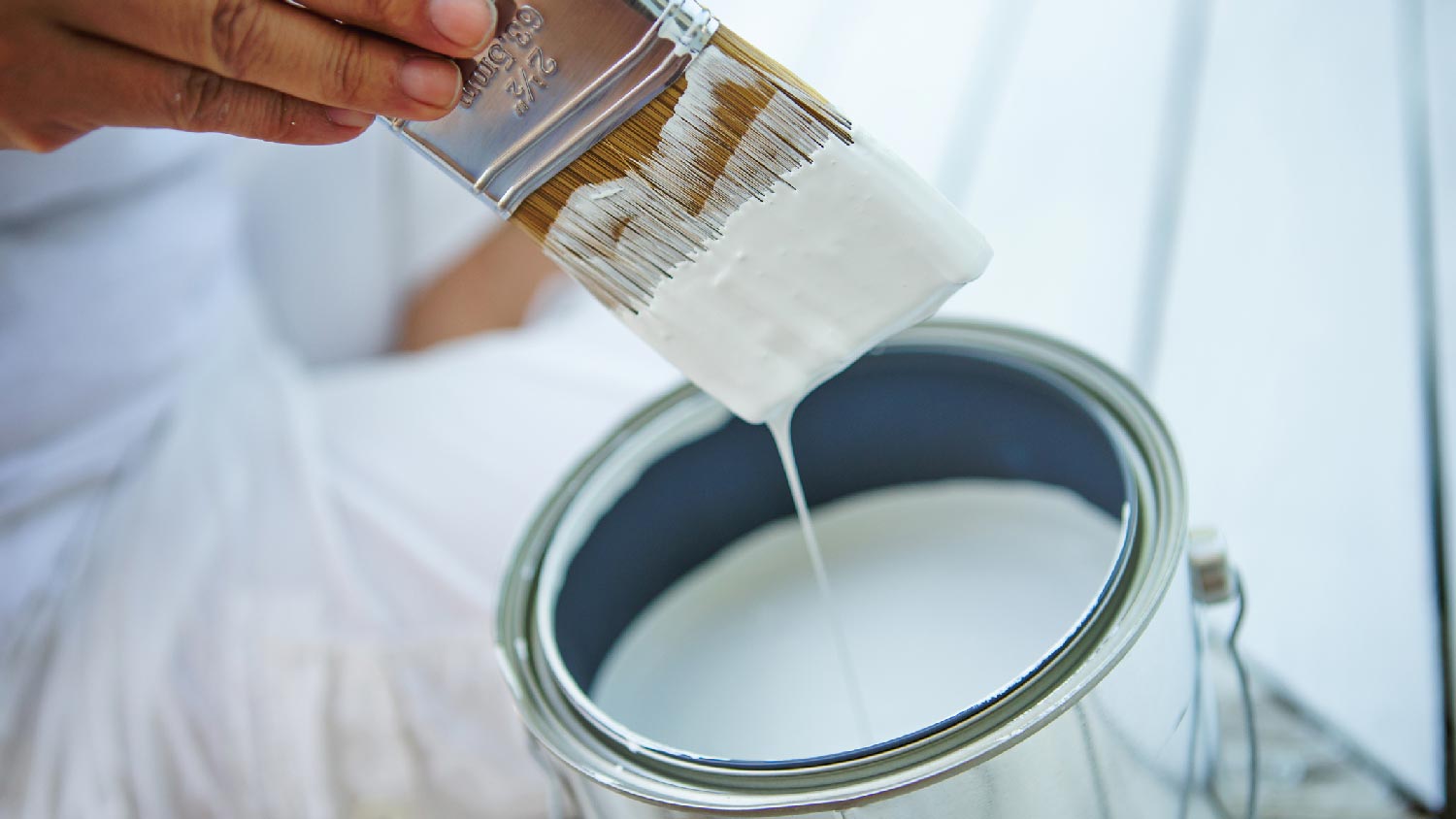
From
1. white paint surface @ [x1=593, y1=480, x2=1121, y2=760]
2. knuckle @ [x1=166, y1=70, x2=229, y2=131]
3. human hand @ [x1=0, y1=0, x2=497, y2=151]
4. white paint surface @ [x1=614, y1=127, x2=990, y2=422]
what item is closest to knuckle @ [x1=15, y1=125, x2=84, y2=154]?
human hand @ [x1=0, y1=0, x2=497, y2=151]

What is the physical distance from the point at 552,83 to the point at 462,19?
0.06 meters

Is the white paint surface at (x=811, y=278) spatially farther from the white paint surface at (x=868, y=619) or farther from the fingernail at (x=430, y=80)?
the white paint surface at (x=868, y=619)

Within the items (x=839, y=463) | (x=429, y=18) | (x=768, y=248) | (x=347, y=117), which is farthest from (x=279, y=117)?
(x=839, y=463)

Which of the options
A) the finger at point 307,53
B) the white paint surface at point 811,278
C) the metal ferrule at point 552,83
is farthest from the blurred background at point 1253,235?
the finger at point 307,53

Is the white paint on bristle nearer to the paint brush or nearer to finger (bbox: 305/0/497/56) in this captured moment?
the paint brush

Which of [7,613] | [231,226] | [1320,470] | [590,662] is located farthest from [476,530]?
[1320,470]

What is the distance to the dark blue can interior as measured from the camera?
36.6 inches

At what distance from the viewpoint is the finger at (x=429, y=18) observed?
622mm

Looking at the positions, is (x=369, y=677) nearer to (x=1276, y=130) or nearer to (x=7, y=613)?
(x=7, y=613)

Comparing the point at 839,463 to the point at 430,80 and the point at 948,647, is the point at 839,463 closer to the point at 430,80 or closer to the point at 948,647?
the point at 948,647

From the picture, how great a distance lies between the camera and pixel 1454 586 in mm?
1093

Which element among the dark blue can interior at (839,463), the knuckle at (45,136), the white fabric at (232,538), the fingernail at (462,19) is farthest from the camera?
the white fabric at (232,538)

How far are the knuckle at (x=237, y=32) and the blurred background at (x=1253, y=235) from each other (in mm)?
970

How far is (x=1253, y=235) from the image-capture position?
1.29 m
